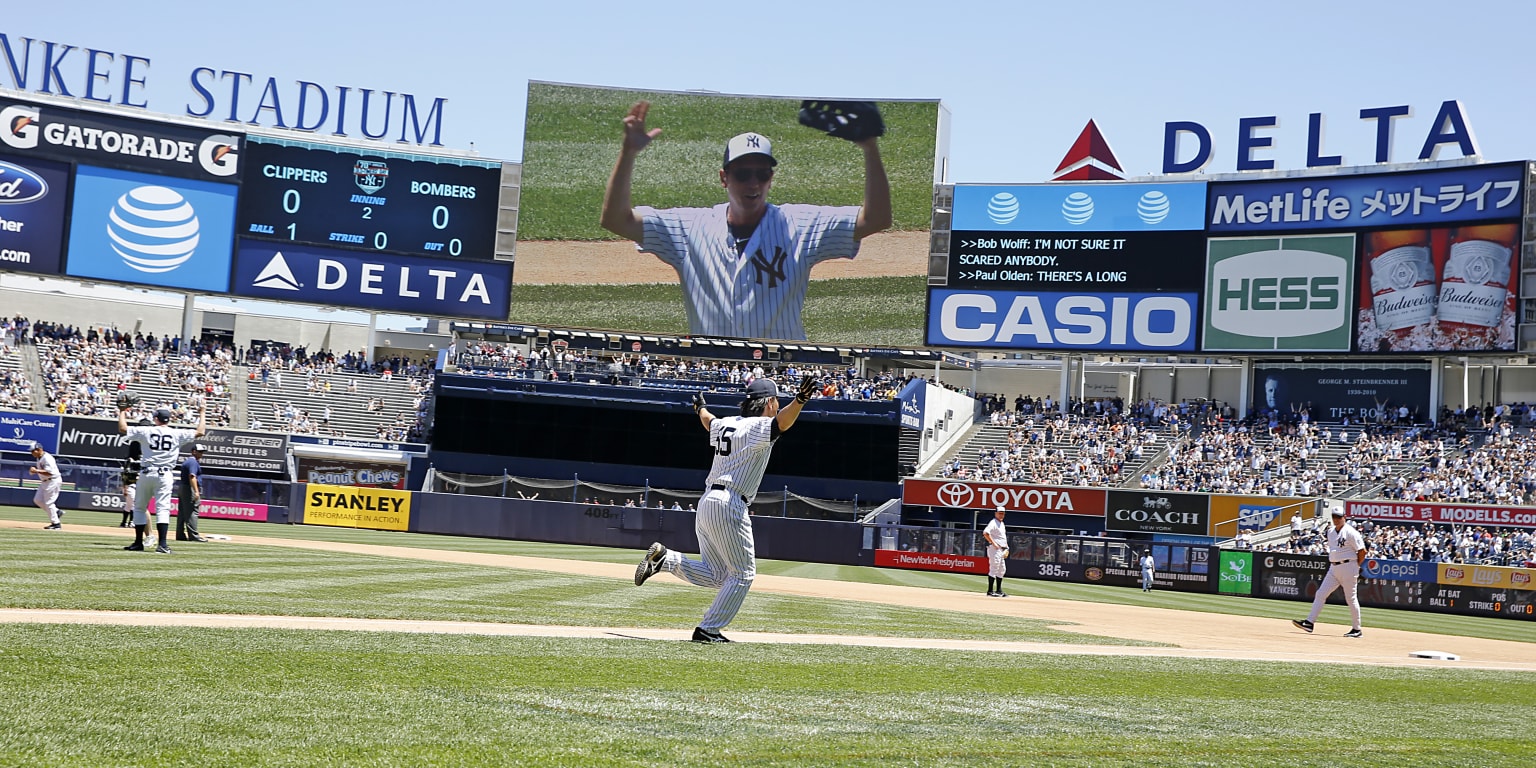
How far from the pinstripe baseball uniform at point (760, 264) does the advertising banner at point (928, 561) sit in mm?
17514

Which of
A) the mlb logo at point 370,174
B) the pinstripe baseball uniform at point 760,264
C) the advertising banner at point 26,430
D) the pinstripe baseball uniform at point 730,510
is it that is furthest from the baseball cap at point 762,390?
the mlb logo at point 370,174

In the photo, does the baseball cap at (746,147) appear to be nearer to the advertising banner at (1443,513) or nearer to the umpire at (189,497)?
the advertising banner at (1443,513)

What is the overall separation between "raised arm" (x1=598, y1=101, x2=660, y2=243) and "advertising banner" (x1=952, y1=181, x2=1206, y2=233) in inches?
514

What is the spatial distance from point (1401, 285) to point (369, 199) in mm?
39393

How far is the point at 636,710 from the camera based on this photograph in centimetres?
604

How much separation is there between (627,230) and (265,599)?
44233mm

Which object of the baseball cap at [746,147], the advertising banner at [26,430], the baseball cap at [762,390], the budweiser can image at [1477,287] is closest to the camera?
the baseball cap at [762,390]

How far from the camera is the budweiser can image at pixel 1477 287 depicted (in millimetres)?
45875

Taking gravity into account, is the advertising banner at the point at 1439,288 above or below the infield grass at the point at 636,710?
above

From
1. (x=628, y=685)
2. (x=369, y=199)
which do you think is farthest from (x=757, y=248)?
(x=628, y=685)

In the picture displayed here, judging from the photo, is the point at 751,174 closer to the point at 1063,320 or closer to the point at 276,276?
the point at 1063,320

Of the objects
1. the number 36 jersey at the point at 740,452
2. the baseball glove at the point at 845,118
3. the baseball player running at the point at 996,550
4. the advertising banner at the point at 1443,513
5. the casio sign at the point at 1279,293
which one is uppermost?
the baseball glove at the point at 845,118

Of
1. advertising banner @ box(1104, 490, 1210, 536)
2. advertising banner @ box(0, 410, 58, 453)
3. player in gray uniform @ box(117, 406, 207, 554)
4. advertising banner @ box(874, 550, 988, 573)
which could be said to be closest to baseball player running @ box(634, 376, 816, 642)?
player in gray uniform @ box(117, 406, 207, 554)

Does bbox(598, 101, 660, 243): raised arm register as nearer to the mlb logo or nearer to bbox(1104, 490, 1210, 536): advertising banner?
the mlb logo
